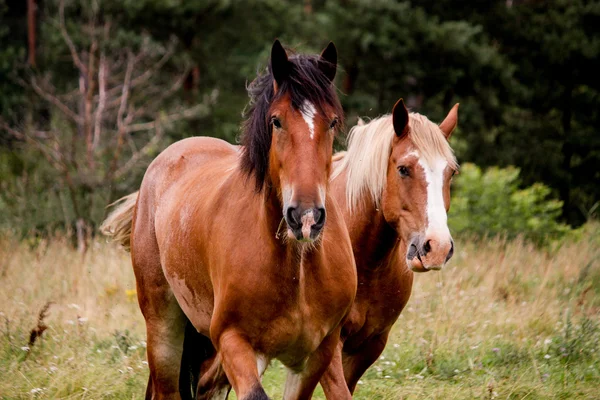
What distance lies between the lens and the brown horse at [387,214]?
4.61m

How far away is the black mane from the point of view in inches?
148

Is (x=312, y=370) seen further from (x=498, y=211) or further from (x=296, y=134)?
(x=498, y=211)

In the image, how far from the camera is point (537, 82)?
2247 cm

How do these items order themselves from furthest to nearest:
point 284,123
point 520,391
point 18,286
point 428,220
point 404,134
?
1. point 18,286
2. point 520,391
3. point 404,134
4. point 428,220
5. point 284,123

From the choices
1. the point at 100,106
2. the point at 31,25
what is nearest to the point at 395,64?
the point at 100,106

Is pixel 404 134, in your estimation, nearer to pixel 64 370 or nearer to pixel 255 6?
pixel 64 370

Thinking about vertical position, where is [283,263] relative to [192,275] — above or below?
above

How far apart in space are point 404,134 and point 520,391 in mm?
2280

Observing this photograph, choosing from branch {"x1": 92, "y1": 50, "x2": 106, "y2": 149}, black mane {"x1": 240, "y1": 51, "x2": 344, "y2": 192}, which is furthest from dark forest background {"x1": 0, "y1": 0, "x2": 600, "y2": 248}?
black mane {"x1": 240, "y1": 51, "x2": 344, "y2": 192}

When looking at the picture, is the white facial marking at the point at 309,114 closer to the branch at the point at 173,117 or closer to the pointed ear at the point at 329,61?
the pointed ear at the point at 329,61

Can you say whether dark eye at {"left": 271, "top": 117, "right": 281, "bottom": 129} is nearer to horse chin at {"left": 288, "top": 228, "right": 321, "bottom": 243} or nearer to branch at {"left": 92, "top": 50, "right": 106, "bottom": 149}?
horse chin at {"left": 288, "top": 228, "right": 321, "bottom": 243}

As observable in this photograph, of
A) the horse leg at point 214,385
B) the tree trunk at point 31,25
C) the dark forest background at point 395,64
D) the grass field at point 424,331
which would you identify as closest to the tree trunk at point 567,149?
the dark forest background at point 395,64

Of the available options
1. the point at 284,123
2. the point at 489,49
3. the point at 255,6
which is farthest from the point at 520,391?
the point at 255,6

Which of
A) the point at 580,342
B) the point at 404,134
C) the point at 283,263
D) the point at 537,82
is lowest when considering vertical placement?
the point at 537,82
